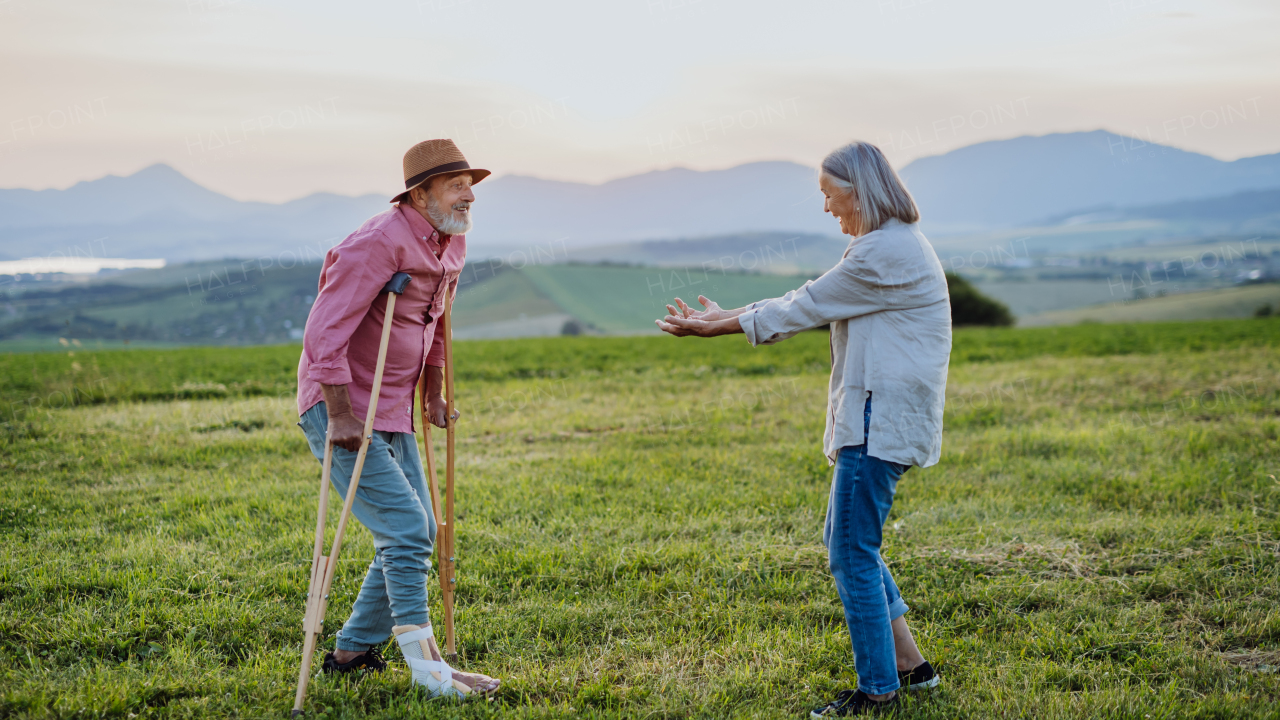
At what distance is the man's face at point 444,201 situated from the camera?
149 inches

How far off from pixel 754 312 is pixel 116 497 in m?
6.50

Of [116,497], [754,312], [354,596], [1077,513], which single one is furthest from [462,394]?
[754,312]

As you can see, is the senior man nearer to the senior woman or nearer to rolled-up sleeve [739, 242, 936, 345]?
the senior woman

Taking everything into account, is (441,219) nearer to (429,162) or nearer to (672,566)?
(429,162)

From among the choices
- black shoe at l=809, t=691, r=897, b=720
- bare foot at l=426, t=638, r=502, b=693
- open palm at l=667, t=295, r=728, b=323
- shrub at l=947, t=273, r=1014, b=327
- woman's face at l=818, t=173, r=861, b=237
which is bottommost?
black shoe at l=809, t=691, r=897, b=720

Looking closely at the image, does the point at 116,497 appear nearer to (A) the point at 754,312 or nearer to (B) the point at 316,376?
(B) the point at 316,376

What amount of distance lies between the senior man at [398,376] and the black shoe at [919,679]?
2047 millimetres

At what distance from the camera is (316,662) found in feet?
13.8

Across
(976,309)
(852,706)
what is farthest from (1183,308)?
(852,706)

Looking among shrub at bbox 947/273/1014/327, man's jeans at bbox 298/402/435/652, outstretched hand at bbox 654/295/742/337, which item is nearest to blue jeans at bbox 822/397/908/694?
outstretched hand at bbox 654/295/742/337

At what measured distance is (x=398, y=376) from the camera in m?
3.88

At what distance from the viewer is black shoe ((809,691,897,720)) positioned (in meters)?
3.70

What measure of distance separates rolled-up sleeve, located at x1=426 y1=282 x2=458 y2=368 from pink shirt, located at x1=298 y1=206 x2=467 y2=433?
15 cm

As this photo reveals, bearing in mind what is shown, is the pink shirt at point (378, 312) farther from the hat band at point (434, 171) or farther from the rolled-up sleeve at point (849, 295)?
the rolled-up sleeve at point (849, 295)
